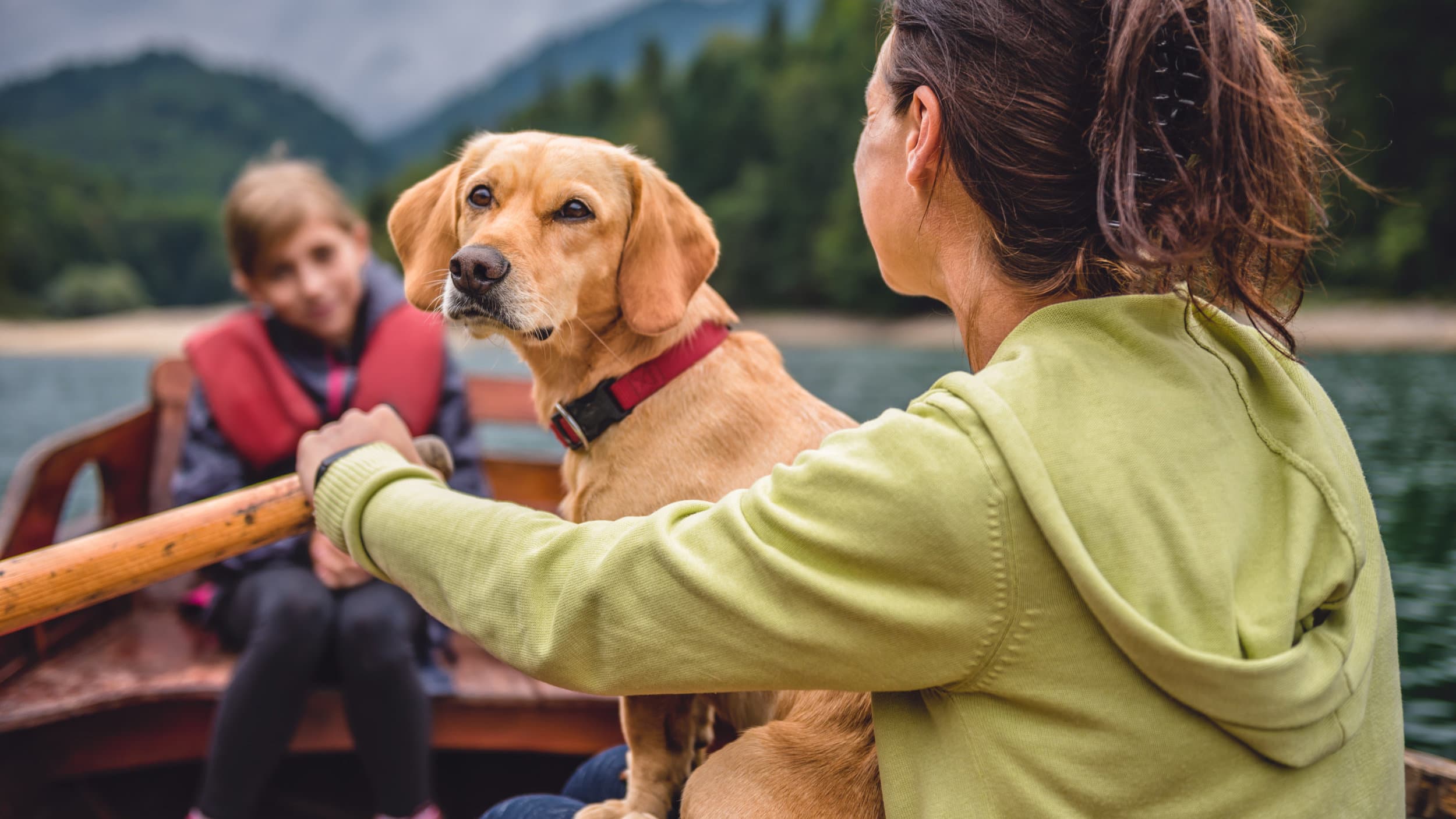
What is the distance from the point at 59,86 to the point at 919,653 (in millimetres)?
103982

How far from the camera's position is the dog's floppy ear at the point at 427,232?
2227 mm

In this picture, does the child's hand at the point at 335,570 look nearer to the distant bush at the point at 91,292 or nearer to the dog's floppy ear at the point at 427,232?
the dog's floppy ear at the point at 427,232

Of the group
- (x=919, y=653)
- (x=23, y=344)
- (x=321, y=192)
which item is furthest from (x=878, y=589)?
(x=23, y=344)

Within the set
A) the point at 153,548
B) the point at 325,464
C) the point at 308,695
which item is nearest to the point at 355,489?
the point at 325,464

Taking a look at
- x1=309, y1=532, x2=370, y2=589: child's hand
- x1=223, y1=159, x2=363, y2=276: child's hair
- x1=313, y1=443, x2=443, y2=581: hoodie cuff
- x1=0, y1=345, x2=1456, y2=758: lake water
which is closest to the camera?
x1=313, y1=443, x2=443, y2=581: hoodie cuff

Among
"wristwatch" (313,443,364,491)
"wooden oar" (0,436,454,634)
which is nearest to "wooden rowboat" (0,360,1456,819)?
"wooden oar" (0,436,454,634)

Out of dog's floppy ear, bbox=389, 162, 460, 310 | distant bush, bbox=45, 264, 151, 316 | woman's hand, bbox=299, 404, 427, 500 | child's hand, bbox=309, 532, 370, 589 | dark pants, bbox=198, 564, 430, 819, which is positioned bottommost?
distant bush, bbox=45, 264, 151, 316

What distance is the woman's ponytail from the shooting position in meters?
1.06

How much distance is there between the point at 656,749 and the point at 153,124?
314 ft

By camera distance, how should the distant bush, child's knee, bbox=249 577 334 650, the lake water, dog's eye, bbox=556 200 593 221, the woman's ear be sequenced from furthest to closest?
the distant bush < the lake water < child's knee, bbox=249 577 334 650 < dog's eye, bbox=556 200 593 221 < the woman's ear

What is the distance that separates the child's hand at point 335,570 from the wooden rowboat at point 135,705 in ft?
1.05

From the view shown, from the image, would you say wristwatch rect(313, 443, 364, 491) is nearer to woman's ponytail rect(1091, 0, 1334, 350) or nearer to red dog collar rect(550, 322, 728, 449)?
red dog collar rect(550, 322, 728, 449)

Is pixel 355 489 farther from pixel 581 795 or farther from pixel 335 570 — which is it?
pixel 335 570

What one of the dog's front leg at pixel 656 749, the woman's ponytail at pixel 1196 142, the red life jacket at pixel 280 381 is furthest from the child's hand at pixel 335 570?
the woman's ponytail at pixel 1196 142
